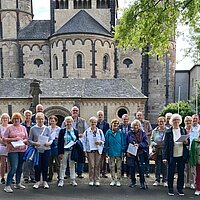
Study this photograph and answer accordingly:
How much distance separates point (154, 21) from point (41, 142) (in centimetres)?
501

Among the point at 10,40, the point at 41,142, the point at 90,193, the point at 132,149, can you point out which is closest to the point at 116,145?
the point at 132,149

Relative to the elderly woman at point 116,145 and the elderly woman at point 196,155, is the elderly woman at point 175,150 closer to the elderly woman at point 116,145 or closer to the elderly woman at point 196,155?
the elderly woman at point 196,155

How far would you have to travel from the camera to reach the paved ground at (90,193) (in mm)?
6789

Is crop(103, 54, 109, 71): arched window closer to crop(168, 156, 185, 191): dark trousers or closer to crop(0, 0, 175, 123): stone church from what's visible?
crop(0, 0, 175, 123): stone church

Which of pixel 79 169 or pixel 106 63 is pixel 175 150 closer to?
pixel 79 169

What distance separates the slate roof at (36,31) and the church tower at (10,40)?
2.88ft

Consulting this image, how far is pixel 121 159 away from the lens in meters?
7.93

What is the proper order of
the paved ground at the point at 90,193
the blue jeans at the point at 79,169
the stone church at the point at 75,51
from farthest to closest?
1. the stone church at the point at 75,51
2. the blue jeans at the point at 79,169
3. the paved ground at the point at 90,193

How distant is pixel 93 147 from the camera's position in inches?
307

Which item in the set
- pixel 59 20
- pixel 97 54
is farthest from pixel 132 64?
pixel 59 20

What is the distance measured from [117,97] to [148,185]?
18.2m

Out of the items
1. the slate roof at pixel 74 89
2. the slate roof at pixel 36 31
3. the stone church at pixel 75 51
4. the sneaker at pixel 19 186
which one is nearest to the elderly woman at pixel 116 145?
the sneaker at pixel 19 186

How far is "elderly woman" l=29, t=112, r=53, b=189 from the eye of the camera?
23.9 ft

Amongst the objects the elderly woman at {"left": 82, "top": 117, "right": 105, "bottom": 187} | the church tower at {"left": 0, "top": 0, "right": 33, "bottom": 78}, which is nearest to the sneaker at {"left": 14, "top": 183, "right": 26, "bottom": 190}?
the elderly woman at {"left": 82, "top": 117, "right": 105, "bottom": 187}
